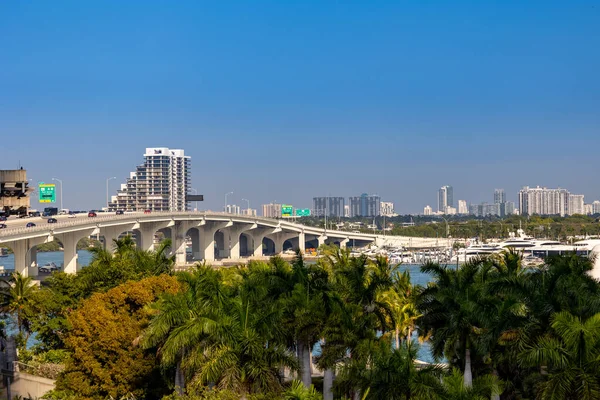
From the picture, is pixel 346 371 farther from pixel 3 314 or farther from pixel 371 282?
pixel 3 314

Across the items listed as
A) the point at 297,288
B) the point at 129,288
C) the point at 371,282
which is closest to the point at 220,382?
the point at 297,288

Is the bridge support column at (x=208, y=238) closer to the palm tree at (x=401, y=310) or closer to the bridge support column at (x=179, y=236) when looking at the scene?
the bridge support column at (x=179, y=236)

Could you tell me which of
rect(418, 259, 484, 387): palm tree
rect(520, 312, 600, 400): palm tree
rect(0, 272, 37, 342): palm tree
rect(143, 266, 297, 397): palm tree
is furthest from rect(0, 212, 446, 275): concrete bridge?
rect(520, 312, 600, 400): palm tree

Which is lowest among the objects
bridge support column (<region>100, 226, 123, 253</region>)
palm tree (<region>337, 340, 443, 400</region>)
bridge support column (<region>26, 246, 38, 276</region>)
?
bridge support column (<region>26, 246, 38, 276</region>)

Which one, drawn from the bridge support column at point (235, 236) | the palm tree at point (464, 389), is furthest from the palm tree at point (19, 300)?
the bridge support column at point (235, 236)

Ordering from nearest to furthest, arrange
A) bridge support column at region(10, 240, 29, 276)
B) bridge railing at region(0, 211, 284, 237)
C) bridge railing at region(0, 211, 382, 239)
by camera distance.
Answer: bridge railing at region(0, 211, 284, 237), bridge railing at region(0, 211, 382, 239), bridge support column at region(10, 240, 29, 276)

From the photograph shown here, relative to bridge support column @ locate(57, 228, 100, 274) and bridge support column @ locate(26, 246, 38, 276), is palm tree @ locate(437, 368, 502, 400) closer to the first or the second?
bridge support column @ locate(26, 246, 38, 276)

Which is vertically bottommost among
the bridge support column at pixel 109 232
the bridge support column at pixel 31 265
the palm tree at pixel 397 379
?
the bridge support column at pixel 31 265
